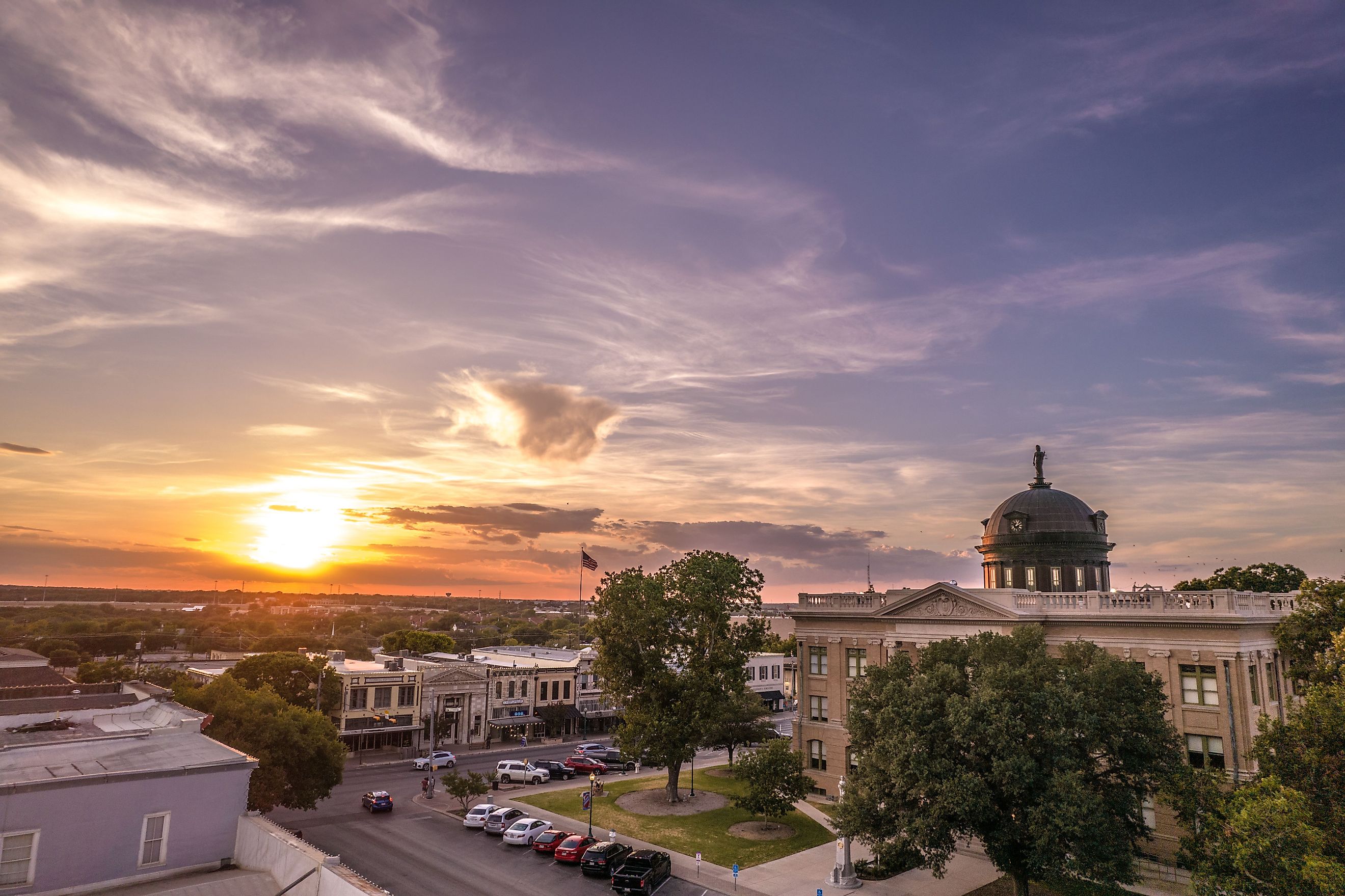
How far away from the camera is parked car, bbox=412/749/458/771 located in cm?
6350

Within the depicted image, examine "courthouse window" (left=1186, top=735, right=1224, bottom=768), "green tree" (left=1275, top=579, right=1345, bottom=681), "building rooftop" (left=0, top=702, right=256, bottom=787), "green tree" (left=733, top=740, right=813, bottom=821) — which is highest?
"green tree" (left=1275, top=579, right=1345, bottom=681)

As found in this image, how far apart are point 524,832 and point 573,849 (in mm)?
4167

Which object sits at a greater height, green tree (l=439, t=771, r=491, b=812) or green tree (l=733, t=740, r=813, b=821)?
green tree (l=733, t=740, r=813, b=821)

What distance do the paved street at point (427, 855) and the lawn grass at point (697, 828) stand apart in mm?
4989

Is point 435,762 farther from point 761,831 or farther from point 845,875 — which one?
point 845,875

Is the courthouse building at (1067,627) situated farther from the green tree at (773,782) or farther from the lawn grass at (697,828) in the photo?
the lawn grass at (697,828)

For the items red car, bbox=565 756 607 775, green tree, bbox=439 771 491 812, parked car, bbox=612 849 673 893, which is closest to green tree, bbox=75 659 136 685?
green tree, bbox=439 771 491 812

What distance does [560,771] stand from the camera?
6222cm

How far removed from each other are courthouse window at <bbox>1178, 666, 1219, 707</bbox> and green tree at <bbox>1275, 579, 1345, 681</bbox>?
3.87 meters

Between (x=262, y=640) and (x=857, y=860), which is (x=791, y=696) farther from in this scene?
(x=262, y=640)

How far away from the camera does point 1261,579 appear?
60.2 meters

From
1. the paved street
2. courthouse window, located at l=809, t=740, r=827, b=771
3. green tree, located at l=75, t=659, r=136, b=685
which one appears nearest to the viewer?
the paved street

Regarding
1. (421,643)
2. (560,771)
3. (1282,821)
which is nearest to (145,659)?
(421,643)

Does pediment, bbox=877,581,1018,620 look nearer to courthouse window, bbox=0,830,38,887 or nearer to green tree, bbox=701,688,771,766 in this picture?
green tree, bbox=701,688,771,766
